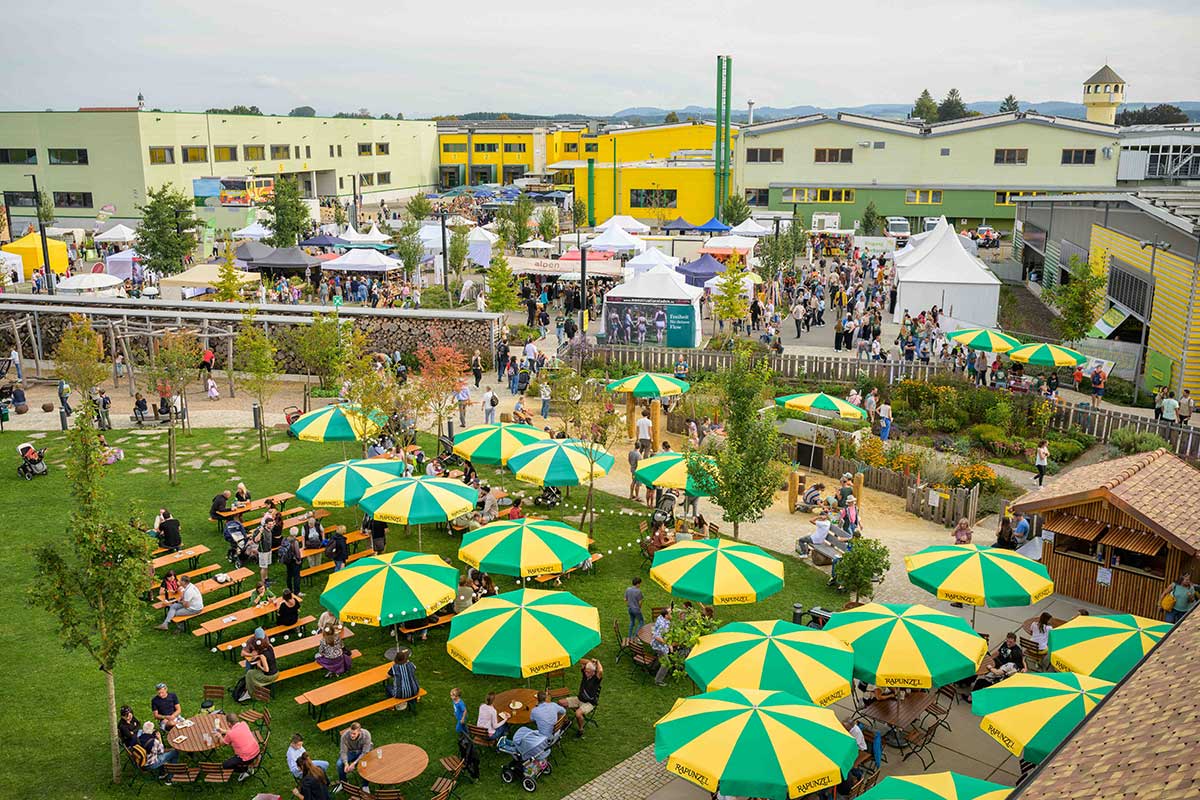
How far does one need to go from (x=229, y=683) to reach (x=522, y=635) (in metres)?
4.32

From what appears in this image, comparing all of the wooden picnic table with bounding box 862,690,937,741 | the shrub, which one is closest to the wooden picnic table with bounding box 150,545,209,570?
the wooden picnic table with bounding box 862,690,937,741

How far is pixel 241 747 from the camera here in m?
10.9

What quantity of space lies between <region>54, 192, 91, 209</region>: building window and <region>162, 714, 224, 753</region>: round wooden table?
6215cm

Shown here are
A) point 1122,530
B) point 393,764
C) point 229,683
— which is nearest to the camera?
point 393,764

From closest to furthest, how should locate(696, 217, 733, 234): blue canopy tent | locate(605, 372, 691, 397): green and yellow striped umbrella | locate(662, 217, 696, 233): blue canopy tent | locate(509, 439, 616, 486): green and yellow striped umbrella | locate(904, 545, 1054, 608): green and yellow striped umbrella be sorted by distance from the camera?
locate(904, 545, 1054, 608): green and yellow striped umbrella, locate(509, 439, 616, 486): green and yellow striped umbrella, locate(605, 372, 691, 397): green and yellow striped umbrella, locate(696, 217, 733, 234): blue canopy tent, locate(662, 217, 696, 233): blue canopy tent

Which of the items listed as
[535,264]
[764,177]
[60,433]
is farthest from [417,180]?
[60,433]

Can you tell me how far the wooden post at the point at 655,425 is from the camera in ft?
76.0

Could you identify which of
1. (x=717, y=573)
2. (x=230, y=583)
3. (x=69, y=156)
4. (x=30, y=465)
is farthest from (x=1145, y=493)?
(x=69, y=156)

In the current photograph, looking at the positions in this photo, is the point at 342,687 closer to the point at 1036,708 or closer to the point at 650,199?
the point at 1036,708

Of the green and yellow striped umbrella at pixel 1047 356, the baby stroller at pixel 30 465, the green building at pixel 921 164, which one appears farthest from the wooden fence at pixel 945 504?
the green building at pixel 921 164

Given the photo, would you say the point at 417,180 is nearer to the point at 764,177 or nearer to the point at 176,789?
the point at 764,177

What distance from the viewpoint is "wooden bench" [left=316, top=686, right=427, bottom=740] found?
1195 centimetres

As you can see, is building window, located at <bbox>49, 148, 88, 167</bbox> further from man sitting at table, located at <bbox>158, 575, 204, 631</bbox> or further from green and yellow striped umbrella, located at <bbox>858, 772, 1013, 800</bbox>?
green and yellow striped umbrella, located at <bbox>858, 772, 1013, 800</bbox>

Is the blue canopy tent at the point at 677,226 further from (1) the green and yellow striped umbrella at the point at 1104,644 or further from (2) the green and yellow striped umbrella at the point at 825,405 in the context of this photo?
(1) the green and yellow striped umbrella at the point at 1104,644
